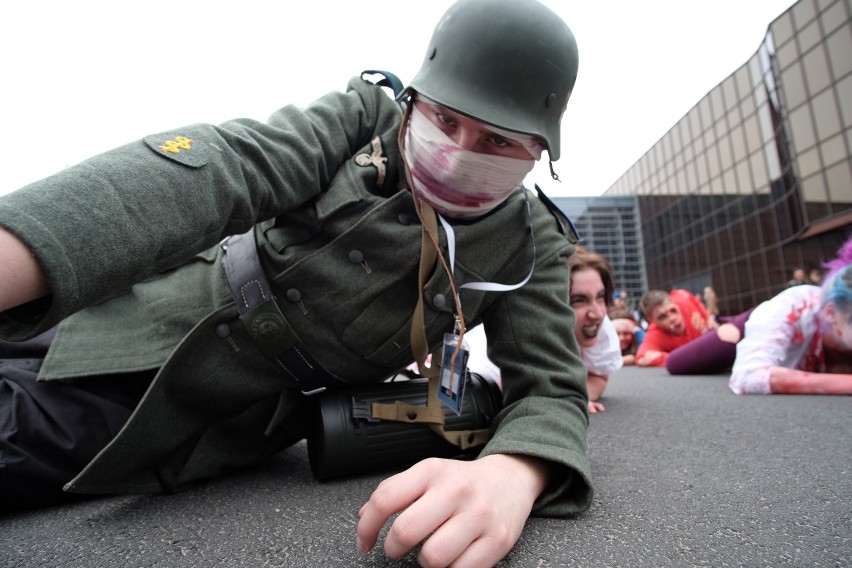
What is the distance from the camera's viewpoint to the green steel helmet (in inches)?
39.4

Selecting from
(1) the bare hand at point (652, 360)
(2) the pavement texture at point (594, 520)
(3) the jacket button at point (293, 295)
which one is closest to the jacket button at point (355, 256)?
(3) the jacket button at point (293, 295)

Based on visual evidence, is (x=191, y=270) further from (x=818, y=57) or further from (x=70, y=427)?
(x=818, y=57)

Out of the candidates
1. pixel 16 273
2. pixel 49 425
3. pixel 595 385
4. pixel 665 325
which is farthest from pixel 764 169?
pixel 16 273

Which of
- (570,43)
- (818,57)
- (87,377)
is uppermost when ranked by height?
(818,57)

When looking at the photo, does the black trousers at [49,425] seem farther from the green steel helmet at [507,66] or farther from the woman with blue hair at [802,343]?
the woman with blue hair at [802,343]

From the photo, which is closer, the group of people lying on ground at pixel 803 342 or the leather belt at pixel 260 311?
the leather belt at pixel 260 311

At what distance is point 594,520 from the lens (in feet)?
3.00

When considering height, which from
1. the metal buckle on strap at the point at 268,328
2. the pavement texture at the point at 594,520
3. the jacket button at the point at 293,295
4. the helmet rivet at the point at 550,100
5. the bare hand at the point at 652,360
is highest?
the helmet rivet at the point at 550,100

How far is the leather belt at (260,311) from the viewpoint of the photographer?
106 centimetres

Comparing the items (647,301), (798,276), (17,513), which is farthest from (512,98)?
(798,276)

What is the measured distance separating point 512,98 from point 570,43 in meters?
0.18

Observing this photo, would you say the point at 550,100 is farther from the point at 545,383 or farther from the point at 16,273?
the point at 16,273

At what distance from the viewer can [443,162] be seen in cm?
103

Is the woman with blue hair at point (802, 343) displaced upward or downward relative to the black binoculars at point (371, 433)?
upward
